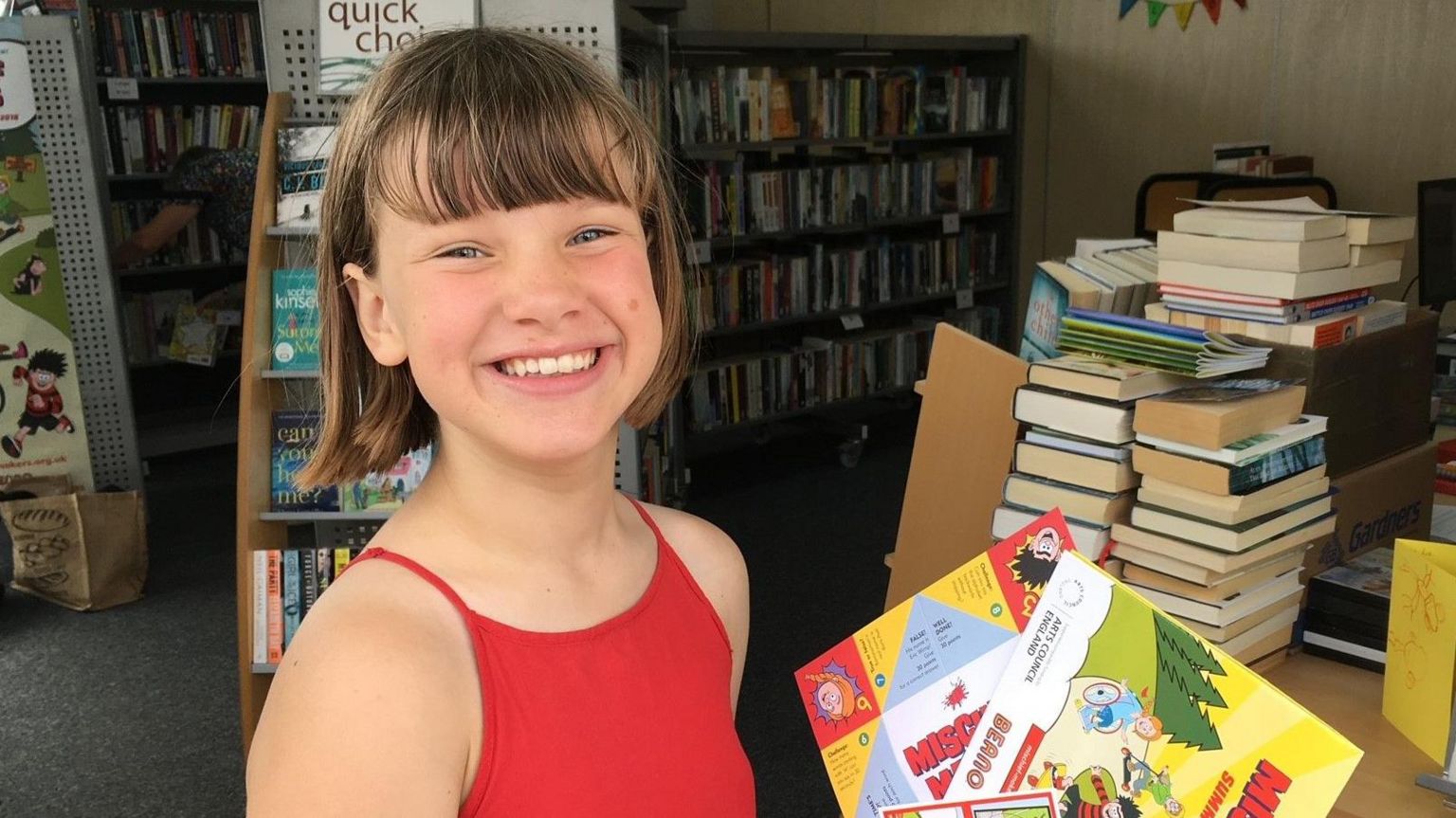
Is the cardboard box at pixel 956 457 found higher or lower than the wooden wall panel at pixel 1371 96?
lower

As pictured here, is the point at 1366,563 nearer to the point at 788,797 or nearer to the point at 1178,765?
the point at 1178,765

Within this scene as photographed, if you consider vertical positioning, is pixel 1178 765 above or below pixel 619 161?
below

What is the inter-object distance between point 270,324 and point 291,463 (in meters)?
0.33

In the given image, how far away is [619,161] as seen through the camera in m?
→ 0.86

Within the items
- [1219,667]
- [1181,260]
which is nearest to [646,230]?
[1219,667]

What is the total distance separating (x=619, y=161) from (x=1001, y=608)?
0.53m

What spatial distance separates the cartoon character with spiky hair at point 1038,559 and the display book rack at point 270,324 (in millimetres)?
1815

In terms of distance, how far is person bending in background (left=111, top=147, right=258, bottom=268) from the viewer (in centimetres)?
374

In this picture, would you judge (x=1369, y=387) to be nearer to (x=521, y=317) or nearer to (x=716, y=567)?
(x=716, y=567)

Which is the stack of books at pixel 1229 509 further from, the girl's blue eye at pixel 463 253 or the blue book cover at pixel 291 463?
the blue book cover at pixel 291 463

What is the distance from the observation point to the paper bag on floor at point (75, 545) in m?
3.71

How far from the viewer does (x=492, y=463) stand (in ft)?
2.89

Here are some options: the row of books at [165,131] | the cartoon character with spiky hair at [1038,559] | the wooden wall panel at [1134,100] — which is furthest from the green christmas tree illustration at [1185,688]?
the row of books at [165,131]

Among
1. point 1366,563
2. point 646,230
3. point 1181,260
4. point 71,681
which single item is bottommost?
point 71,681
